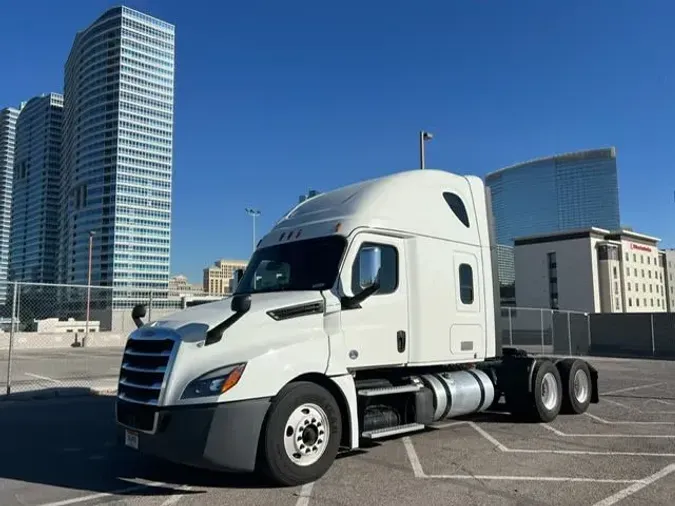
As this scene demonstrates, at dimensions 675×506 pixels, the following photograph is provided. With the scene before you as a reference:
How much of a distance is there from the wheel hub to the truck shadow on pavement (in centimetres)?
47

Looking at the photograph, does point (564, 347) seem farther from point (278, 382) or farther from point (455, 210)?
point (278, 382)

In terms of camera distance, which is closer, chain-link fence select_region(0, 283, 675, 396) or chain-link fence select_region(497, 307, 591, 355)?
chain-link fence select_region(0, 283, 675, 396)

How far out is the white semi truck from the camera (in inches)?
217

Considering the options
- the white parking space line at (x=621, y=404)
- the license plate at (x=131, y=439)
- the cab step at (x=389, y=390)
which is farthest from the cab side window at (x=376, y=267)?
the white parking space line at (x=621, y=404)

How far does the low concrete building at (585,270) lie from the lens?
334 feet

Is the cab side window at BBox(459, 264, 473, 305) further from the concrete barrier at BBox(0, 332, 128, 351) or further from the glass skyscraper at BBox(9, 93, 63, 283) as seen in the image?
the glass skyscraper at BBox(9, 93, 63, 283)

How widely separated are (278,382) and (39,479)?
9.46 ft

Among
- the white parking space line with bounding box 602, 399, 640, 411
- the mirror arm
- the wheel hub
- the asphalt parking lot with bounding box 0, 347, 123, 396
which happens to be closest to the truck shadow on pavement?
the wheel hub

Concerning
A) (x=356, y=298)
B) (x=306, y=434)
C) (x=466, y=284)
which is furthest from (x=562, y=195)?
(x=306, y=434)


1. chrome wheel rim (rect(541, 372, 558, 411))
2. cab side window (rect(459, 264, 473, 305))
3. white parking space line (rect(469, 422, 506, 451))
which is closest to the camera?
white parking space line (rect(469, 422, 506, 451))

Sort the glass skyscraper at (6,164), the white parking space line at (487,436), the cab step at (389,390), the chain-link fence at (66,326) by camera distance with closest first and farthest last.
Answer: the cab step at (389,390) < the white parking space line at (487,436) < the chain-link fence at (66,326) < the glass skyscraper at (6,164)

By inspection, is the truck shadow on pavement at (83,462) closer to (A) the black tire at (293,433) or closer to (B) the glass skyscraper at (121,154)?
(A) the black tire at (293,433)

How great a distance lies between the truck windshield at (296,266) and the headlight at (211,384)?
1.58 meters

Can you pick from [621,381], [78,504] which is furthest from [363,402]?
[621,381]
